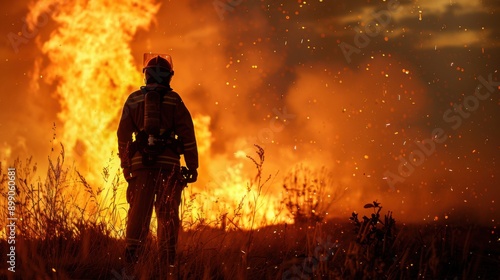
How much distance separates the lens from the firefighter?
20.7 ft

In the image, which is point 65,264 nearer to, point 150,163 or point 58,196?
point 58,196

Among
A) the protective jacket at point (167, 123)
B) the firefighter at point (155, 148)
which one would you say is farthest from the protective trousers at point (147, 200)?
the protective jacket at point (167, 123)

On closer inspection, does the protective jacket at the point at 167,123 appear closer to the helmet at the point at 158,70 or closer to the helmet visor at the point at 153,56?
the helmet at the point at 158,70

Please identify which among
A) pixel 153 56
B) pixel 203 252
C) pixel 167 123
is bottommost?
pixel 203 252

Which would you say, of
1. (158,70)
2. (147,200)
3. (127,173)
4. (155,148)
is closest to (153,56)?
(158,70)

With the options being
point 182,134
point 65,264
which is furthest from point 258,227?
point 65,264

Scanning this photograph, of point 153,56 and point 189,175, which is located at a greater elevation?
point 153,56

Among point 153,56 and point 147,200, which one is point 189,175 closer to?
point 147,200

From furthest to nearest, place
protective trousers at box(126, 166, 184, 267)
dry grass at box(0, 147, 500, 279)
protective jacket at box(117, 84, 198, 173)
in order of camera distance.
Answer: protective jacket at box(117, 84, 198, 173) < protective trousers at box(126, 166, 184, 267) < dry grass at box(0, 147, 500, 279)

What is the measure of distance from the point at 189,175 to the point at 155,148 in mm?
526

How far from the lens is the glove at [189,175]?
6.53 meters

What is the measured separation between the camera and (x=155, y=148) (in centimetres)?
630

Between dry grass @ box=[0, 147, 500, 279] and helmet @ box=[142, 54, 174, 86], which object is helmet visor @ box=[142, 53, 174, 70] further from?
dry grass @ box=[0, 147, 500, 279]

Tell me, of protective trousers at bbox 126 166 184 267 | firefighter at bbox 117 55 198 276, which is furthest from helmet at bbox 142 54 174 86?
protective trousers at bbox 126 166 184 267
